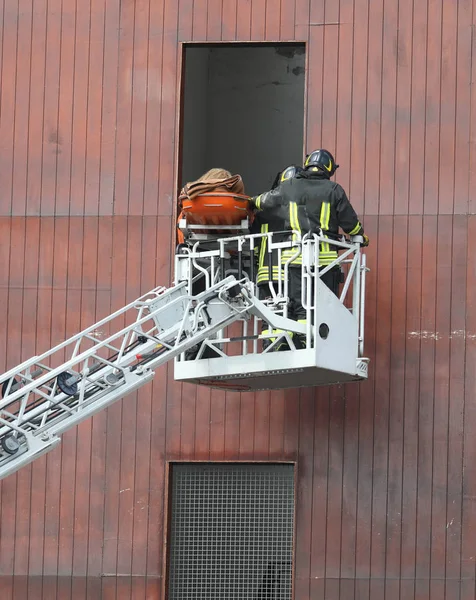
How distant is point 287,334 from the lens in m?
13.2

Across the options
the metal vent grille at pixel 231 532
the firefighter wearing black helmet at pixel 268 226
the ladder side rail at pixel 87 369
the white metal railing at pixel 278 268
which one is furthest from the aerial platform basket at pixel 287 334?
the metal vent grille at pixel 231 532

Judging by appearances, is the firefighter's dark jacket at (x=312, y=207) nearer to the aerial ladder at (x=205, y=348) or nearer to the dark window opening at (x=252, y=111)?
the aerial ladder at (x=205, y=348)

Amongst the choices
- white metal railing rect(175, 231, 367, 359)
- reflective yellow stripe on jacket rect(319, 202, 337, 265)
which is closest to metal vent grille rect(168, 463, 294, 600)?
white metal railing rect(175, 231, 367, 359)

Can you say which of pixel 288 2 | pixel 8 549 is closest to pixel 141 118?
pixel 288 2

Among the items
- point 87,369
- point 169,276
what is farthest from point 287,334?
point 169,276

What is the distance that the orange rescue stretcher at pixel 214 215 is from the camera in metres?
13.5

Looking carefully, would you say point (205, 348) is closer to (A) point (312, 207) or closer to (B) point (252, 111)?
(A) point (312, 207)

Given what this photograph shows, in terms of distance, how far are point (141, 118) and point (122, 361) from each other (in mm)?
4239

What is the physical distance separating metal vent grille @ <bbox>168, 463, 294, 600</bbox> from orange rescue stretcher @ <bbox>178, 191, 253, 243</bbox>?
3238 mm

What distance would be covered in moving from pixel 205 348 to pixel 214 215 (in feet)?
5.19

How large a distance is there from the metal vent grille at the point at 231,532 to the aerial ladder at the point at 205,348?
1.56m

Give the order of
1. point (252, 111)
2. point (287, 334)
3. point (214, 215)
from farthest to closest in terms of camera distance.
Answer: point (252, 111)
point (214, 215)
point (287, 334)

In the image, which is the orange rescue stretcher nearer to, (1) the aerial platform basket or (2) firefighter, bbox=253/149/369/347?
(1) the aerial platform basket

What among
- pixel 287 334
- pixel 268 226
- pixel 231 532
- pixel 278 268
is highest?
pixel 268 226
